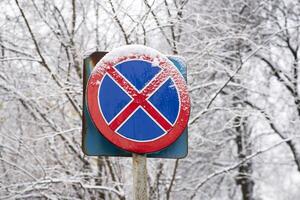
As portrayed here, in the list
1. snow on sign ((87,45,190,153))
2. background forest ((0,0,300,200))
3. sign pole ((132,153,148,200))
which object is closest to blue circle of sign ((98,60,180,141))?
snow on sign ((87,45,190,153))

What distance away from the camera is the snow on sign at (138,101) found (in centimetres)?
199

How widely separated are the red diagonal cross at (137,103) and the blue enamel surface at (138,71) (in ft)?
0.06

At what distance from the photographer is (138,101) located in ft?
6.65

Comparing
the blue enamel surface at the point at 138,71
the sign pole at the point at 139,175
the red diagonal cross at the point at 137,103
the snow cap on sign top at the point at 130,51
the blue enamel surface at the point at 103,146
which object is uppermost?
the snow cap on sign top at the point at 130,51

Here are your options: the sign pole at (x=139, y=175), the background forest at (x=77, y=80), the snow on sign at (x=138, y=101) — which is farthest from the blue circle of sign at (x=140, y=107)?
the background forest at (x=77, y=80)

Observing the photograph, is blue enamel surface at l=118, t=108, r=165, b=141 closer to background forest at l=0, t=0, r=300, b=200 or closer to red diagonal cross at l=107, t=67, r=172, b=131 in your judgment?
red diagonal cross at l=107, t=67, r=172, b=131

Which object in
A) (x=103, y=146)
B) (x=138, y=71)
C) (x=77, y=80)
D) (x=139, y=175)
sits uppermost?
(x=77, y=80)

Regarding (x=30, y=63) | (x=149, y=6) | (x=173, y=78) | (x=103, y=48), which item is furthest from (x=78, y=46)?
(x=173, y=78)

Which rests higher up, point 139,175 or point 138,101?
point 138,101

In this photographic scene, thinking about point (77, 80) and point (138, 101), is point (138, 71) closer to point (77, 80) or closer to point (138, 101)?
point (138, 101)

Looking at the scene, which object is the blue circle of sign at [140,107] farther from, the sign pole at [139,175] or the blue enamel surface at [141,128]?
the sign pole at [139,175]

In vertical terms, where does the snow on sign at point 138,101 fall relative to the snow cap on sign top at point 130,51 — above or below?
below

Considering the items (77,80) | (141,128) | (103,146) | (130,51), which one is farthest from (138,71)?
(77,80)

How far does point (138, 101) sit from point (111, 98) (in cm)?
12
